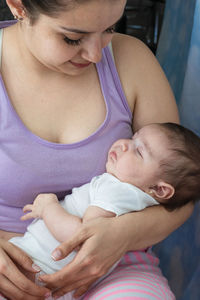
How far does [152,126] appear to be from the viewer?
54.9 inches

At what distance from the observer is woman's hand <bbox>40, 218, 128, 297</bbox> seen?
1198 mm

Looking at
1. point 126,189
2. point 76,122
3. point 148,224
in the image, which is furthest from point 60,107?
point 148,224

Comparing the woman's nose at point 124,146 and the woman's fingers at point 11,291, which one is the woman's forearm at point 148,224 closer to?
the woman's nose at point 124,146

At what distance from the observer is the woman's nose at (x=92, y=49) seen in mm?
1199

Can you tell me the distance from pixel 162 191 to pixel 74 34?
0.49 meters

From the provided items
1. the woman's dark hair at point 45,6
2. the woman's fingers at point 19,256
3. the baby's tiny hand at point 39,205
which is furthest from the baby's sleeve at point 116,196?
the woman's dark hair at point 45,6

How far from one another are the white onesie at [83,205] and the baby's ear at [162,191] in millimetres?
20

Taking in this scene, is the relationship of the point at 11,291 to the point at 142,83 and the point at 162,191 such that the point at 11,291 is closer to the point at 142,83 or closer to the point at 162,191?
the point at 162,191

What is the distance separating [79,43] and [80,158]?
33 cm

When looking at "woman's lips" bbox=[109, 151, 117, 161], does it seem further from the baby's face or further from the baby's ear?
the baby's ear

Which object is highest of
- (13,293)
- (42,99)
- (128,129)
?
(42,99)

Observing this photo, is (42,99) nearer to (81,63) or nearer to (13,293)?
(81,63)

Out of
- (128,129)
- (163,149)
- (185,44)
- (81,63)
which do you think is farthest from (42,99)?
(185,44)

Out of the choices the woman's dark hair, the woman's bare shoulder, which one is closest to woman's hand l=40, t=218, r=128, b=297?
the woman's bare shoulder
